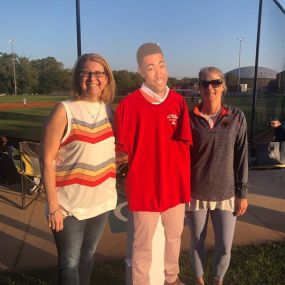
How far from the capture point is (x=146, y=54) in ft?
7.27

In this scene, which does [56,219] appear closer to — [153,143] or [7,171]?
[153,143]

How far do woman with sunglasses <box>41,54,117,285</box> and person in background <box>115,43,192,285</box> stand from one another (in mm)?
124

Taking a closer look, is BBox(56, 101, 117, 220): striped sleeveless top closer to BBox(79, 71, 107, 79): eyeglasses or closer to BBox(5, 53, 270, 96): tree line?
BBox(79, 71, 107, 79): eyeglasses

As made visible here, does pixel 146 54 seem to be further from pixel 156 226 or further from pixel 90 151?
pixel 156 226

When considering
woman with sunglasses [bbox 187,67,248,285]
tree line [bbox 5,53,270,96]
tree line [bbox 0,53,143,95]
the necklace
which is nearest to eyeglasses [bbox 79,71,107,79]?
the necklace

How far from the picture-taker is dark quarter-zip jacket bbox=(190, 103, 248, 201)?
2494 millimetres

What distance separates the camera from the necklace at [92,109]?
2154 mm

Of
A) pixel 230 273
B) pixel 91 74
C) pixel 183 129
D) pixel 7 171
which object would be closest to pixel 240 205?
pixel 183 129

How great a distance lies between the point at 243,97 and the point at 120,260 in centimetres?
555

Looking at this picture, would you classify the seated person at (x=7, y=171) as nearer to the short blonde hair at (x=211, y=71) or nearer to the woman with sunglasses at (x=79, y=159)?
the woman with sunglasses at (x=79, y=159)

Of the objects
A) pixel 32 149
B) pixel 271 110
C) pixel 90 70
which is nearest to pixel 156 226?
pixel 90 70

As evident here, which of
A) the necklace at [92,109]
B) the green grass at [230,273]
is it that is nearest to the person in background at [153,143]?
the necklace at [92,109]

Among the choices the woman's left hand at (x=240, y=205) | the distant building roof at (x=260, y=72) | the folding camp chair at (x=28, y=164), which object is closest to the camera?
the woman's left hand at (x=240, y=205)

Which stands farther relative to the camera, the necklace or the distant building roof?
the distant building roof
